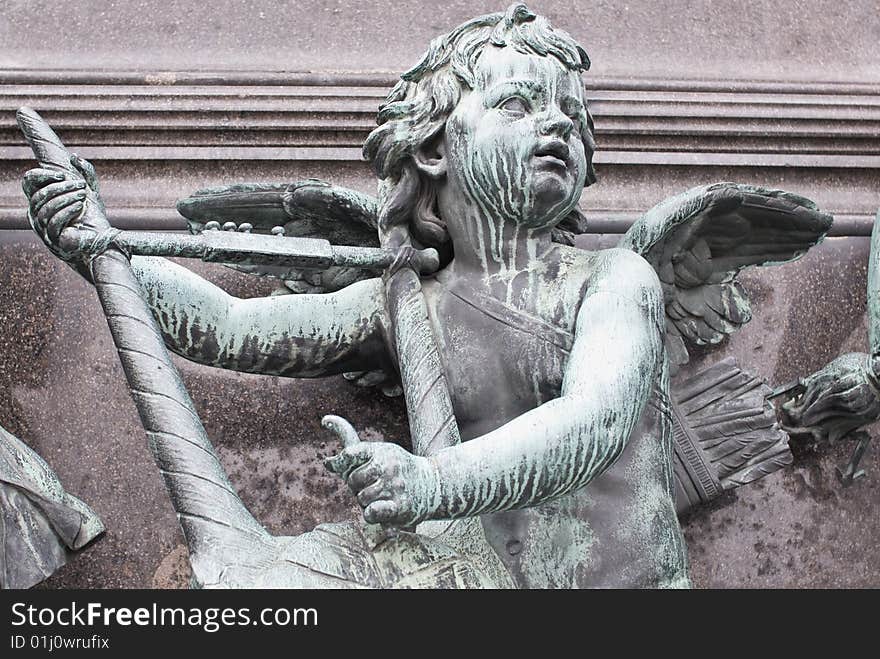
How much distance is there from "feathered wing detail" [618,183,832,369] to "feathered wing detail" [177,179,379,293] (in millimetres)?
701

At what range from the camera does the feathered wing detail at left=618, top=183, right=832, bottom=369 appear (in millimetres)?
4633

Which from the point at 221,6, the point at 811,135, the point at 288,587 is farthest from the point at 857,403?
the point at 221,6

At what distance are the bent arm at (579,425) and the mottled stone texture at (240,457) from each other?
2.79 feet

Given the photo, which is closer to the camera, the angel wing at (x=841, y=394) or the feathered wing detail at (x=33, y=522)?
the feathered wing detail at (x=33, y=522)

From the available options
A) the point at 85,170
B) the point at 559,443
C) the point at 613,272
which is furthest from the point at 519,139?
the point at 85,170

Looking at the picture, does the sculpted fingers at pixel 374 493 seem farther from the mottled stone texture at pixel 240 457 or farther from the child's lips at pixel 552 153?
the mottled stone texture at pixel 240 457

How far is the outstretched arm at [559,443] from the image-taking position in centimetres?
362

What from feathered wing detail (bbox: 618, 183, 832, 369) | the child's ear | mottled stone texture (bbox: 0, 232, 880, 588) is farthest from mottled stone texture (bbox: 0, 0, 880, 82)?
the child's ear

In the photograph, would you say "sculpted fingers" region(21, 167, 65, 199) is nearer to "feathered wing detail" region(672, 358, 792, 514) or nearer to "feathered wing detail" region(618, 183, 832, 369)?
"feathered wing detail" region(618, 183, 832, 369)

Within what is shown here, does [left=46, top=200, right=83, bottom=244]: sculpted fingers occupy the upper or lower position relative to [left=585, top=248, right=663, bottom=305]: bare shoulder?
upper

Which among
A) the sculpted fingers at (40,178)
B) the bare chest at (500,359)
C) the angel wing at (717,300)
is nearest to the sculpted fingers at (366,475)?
the bare chest at (500,359)

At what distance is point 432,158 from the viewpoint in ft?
14.7

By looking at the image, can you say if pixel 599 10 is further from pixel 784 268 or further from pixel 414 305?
pixel 414 305

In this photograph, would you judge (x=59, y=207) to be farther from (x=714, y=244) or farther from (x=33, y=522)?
(x=714, y=244)
